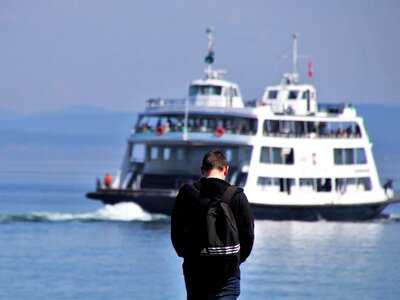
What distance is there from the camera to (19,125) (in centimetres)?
17325

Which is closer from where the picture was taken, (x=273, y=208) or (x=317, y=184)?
(x=273, y=208)

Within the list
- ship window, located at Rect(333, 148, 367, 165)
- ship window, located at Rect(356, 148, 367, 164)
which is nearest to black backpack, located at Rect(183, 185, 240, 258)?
ship window, located at Rect(333, 148, 367, 165)

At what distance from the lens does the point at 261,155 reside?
142 feet

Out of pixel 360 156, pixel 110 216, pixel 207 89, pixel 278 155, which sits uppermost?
pixel 207 89

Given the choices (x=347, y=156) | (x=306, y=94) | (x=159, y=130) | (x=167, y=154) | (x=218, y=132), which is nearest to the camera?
(x=218, y=132)

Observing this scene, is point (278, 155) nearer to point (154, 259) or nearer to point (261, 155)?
point (261, 155)

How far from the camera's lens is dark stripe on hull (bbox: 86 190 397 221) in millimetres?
40844

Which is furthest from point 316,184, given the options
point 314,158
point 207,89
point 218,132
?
point 207,89

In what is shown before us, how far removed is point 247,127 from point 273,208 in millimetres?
3174

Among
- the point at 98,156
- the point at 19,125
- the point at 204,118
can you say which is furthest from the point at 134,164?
the point at 19,125

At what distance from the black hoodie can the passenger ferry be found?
1188 inches

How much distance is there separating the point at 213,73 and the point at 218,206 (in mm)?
37102

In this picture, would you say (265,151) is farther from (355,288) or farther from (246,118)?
(355,288)

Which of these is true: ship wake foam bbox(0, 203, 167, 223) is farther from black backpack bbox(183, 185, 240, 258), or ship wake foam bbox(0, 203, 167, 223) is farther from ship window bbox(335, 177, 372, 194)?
Answer: black backpack bbox(183, 185, 240, 258)
